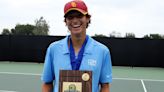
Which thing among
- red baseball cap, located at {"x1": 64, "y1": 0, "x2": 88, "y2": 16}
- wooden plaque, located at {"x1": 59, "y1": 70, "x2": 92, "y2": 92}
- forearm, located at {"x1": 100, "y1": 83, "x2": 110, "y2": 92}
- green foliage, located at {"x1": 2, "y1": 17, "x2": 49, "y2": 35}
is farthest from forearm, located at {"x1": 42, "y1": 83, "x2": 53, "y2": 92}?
green foliage, located at {"x1": 2, "y1": 17, "x2": 49, "y2": 35}

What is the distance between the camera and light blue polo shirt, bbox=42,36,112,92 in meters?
2.37

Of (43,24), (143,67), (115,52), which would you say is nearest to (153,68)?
(143,67)

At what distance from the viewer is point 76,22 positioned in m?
2.39

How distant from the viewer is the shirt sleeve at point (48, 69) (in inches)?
97.6

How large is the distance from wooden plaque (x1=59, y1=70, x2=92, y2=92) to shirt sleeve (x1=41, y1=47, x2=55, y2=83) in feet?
0.55

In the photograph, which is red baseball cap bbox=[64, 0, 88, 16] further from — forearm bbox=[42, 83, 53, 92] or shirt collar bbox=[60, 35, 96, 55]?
forearm bbox=[42, 83, 53, 92]

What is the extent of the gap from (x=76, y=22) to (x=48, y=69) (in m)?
0.35

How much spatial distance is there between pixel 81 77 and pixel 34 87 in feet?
24.7

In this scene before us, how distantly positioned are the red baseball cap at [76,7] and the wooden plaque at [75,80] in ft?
1.16

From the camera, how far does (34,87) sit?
9711 mm

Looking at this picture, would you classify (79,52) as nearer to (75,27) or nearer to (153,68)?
(75,27)

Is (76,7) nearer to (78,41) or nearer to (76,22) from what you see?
(76,22)

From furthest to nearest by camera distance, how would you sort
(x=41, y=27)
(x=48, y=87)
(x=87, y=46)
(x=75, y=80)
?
(x=41, y=27)
(x=48, y=87)
(x=87, y=46)
(x=75, y=80)

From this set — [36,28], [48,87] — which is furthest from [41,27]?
[48,87]
